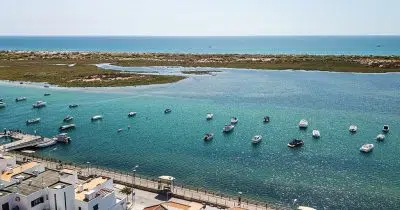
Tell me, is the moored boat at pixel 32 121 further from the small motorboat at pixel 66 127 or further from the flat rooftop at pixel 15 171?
the flat rooftop at pixel 15 171

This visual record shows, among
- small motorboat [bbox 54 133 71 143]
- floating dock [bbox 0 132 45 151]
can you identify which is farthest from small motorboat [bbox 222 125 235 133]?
floating dock [bbox 0 132 45 151]

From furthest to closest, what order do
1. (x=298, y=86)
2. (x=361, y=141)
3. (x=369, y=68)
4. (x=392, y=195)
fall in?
(x=369, y=68)
(x=298, y=86)
(x=361, y=141)
(x=392, y=195)

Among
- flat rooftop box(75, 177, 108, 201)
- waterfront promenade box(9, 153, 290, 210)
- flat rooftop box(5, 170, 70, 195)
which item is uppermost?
flat rooftop box(5, 170, 70, 195)

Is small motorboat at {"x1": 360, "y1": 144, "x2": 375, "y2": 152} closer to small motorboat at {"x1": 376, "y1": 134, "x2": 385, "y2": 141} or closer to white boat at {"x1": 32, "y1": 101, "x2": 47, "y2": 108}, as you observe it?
small motorboat at {"x1": 376, "y1": 134, "x2": 385, "y2": 141}

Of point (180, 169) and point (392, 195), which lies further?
point (180, 169)

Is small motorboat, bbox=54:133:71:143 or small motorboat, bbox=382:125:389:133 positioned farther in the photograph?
small motorboat, bbox=382:125:389:133

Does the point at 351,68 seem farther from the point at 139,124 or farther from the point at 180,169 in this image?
the point at 180,169

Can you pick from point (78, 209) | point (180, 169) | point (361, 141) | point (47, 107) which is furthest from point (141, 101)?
point (78, 209)
